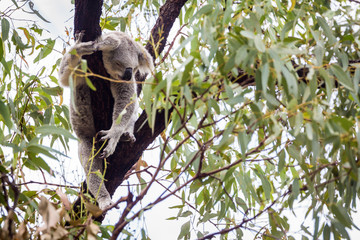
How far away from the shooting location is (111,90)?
2.81m

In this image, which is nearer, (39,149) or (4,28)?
(39,149)

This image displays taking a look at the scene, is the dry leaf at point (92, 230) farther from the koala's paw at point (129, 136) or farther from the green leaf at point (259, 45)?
the koala's paw at point (129, 136)

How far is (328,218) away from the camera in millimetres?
1575

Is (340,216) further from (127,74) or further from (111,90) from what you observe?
(111,90)

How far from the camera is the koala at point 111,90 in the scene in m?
2.47

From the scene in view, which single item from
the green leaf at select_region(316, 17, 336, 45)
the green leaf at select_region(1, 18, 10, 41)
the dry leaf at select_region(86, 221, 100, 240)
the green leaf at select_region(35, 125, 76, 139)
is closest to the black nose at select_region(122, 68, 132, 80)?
the green leaf at select_region(1, 18, 10, 41)

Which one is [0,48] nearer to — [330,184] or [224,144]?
[224,144]

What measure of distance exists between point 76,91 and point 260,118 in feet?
5.42

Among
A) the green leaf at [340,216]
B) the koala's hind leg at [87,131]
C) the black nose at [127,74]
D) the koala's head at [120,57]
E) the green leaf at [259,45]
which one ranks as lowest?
the koala's hind leg at [87,131]

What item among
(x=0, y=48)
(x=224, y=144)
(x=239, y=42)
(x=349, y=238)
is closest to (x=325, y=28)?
(x=239, y=42)

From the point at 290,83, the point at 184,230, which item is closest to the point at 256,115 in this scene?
the point at 290,83

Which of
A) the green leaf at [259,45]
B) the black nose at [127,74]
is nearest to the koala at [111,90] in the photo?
the black nose at [127,74]

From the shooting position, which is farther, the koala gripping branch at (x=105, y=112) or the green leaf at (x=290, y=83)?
the koala gripping branch at (x=105, y=112)

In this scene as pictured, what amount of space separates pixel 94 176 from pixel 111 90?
1.82 feet
